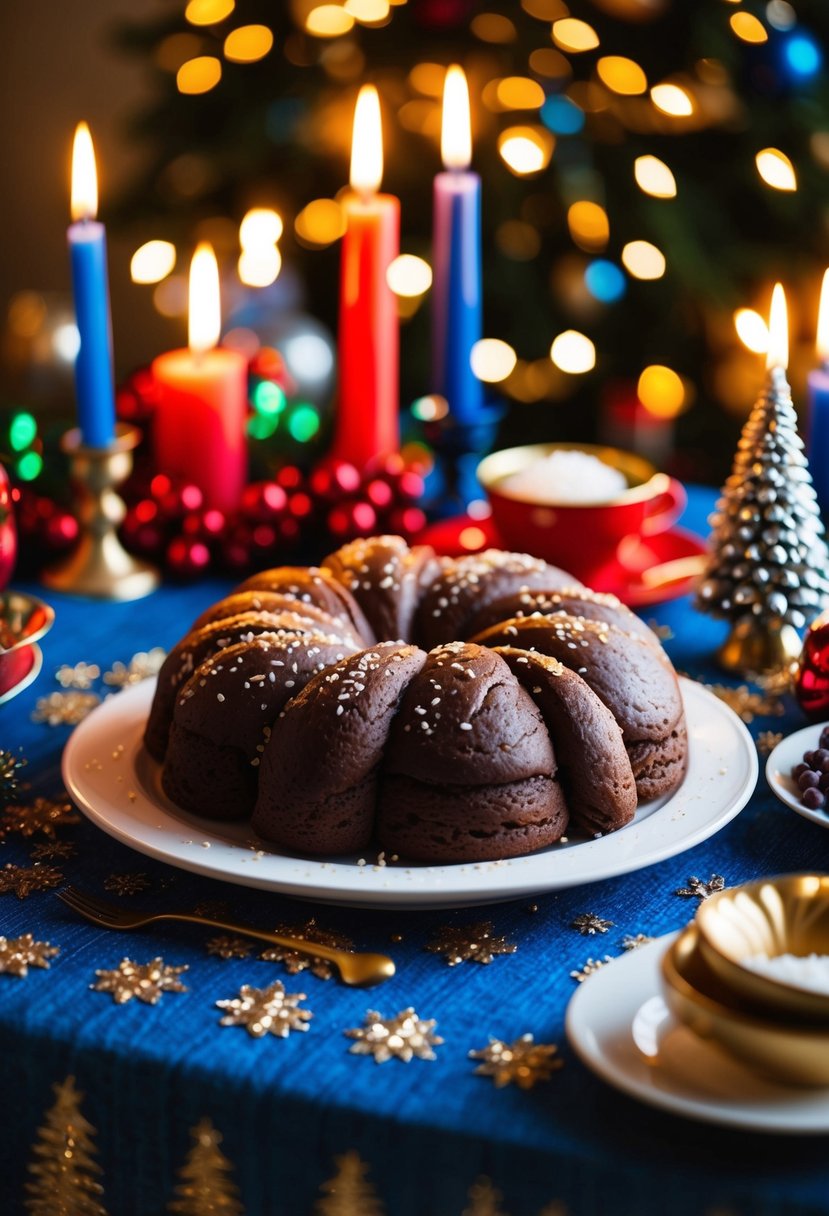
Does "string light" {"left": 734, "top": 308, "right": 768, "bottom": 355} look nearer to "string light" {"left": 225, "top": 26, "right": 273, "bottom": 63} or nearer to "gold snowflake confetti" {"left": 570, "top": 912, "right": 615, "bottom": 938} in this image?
"string light" {"left": 225, "top": 26, "right": 273, "bottom": 63}

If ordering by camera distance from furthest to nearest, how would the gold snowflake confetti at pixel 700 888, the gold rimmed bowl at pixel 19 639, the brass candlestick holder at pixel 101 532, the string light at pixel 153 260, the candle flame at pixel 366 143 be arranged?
the string light at pixel 153 260, the candle flame at pixel 366 143, the brass candlestick holder at pixel 101 532, the gold rimmed bowl at pixel 19 639, the gold snowflake confetti at pixel 700 888

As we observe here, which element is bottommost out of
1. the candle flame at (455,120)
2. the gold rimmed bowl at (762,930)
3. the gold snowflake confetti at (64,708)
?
the gold snowflake confetti at (64,708)

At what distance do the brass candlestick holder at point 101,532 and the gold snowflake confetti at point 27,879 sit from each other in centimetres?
71

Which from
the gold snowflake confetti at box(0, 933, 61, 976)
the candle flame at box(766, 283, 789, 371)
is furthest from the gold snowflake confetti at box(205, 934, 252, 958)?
the candle flame at box(766, 283, 789, 371)

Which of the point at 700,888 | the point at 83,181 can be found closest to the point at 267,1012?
the point at 700,888

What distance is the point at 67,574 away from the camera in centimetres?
192

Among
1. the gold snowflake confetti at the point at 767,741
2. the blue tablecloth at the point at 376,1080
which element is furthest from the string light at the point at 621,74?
the blue tablecloth at the point at 376,1080

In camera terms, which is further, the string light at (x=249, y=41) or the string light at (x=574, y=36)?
the string light at (x=249, y=41)

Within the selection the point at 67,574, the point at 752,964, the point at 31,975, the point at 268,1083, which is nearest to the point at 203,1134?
the point at 268,1083

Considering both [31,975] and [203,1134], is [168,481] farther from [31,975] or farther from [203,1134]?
[203,1134]

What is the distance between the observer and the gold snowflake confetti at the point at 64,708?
60.2 inches

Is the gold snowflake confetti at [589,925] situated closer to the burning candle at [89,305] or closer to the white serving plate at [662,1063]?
the white serving plate at [662,1063]

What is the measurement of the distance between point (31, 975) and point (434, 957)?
0.30 metres

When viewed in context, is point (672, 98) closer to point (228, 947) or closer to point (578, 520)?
point (578, 520)
